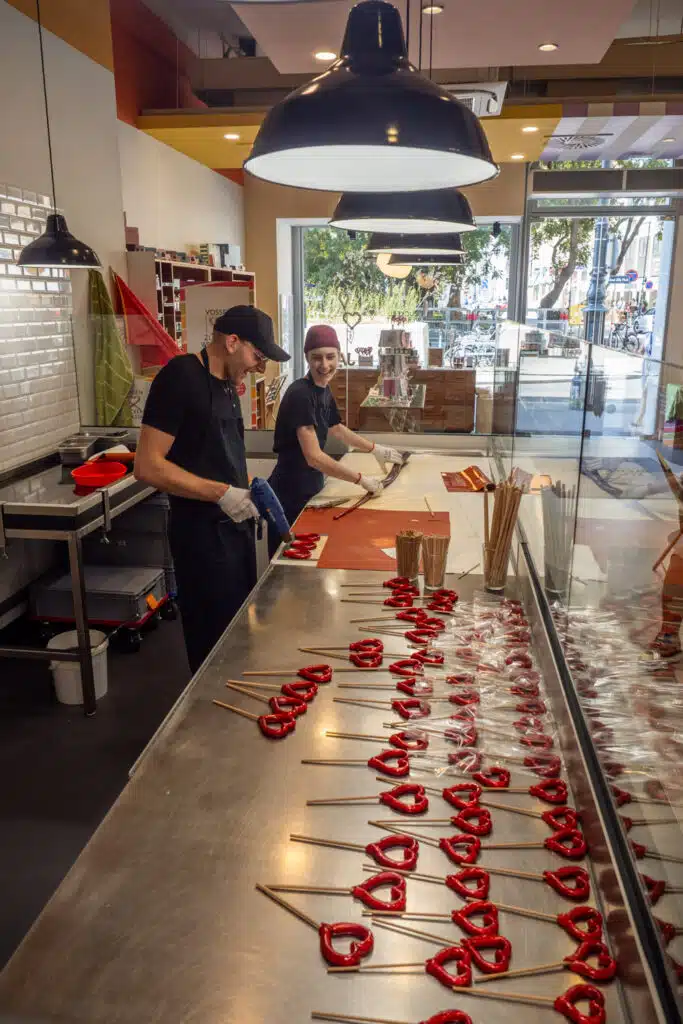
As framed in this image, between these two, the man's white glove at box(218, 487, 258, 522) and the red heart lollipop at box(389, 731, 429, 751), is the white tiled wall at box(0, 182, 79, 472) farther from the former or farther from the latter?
the red heart lollipop at box(389, 731, 429, 751)

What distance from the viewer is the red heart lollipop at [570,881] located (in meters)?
1.25

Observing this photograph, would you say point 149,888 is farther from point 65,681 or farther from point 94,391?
point 94,391

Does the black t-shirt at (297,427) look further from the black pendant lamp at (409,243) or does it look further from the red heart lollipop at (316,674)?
the red heart lollipop at (316,674)

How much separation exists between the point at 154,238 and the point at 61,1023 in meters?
6.89

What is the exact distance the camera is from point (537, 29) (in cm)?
447

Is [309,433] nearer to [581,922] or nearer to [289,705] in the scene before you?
[289,705]

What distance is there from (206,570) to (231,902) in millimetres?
1670

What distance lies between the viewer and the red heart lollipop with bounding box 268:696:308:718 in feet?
5.83

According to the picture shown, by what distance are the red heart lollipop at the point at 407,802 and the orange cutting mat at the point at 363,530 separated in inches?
49.9

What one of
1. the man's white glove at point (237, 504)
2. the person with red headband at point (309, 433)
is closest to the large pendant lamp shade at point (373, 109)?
the man's white glove at point (237, 504)

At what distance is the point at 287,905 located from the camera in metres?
1.22

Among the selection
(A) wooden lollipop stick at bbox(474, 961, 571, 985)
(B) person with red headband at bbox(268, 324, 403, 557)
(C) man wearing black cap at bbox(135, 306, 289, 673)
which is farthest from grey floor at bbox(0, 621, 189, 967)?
(A) wooden lollipop stick at bbox(474, 961, 571, 985)

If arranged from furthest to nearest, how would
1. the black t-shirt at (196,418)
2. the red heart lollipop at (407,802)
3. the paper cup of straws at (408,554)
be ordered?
the black t-shirt at (196,418), the paper cup of straws at (408,554), the red heart lollipop at (407,802)

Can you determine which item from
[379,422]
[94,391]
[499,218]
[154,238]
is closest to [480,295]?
[499,218]
